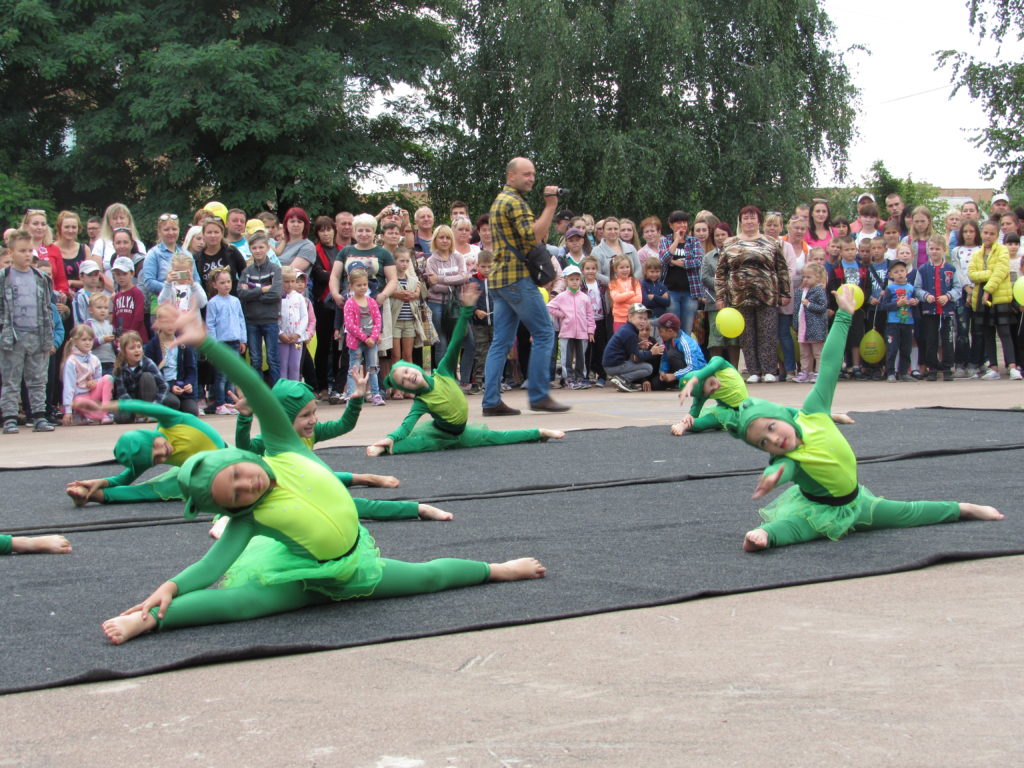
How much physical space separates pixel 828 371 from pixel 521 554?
1.57m

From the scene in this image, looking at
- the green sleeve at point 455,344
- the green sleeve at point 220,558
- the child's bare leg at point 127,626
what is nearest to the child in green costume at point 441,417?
the green sleeve at point 455,344

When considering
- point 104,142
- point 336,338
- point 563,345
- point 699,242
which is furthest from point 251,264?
point 104,142

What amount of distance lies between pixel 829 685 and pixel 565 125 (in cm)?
2162

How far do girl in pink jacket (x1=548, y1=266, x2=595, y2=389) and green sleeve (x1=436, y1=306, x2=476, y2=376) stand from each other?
4936 millimetres

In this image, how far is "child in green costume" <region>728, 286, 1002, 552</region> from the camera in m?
4.77

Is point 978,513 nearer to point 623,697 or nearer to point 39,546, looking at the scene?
point 623,697

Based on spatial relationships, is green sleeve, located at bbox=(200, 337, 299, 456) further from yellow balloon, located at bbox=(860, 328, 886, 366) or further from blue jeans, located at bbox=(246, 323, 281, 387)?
yellow balloon, located at bbox=(860, 328, 886, 366)

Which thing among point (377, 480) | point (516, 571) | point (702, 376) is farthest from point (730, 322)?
point (516, 571)

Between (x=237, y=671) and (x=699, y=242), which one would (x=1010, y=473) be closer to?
(x=237, y=671)

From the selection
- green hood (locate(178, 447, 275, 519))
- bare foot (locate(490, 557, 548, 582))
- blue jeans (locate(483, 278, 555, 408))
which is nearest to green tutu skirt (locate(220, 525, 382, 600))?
green hood (locate(178, 447, 275, 519))

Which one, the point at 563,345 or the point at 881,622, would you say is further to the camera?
the point at 563,345

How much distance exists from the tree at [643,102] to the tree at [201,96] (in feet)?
4.58

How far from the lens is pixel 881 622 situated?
12.1ft

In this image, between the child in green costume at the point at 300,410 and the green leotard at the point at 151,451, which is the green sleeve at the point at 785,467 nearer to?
the child in green costume at the point at 300,410
